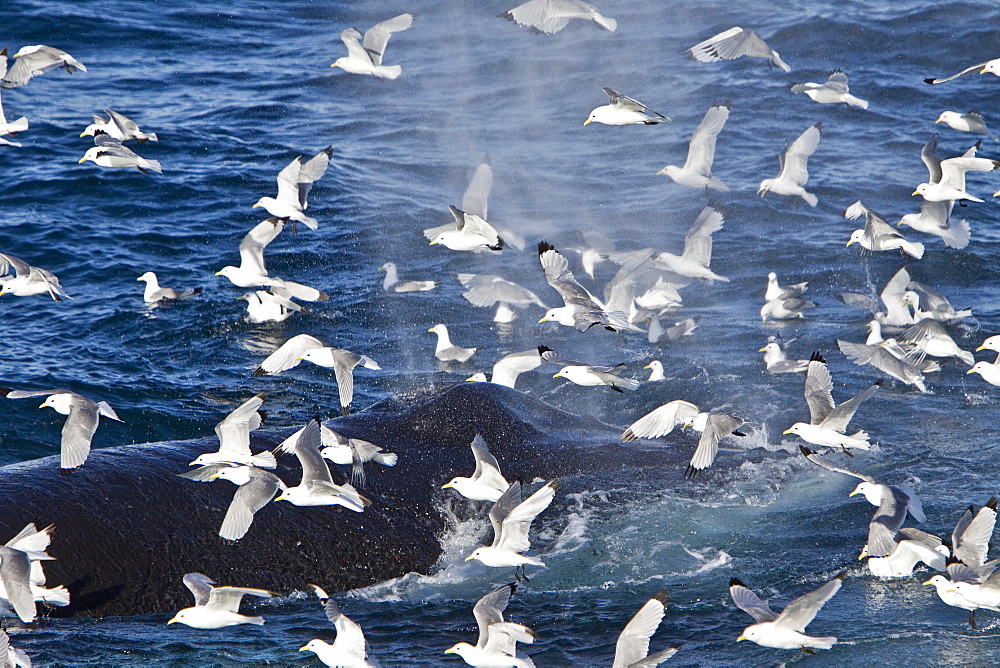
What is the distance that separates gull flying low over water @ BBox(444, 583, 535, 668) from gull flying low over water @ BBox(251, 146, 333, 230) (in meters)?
9.44

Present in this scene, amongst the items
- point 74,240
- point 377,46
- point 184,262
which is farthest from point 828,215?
point 74,240

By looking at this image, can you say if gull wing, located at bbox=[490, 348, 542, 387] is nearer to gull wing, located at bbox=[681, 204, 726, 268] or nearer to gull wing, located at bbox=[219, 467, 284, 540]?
gull wing, located at bbox=[681, 204, 726, 268]

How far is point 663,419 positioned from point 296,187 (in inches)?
300

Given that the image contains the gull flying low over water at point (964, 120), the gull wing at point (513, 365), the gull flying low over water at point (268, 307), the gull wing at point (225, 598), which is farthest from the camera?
the gull flying low over water at point (964, 120)

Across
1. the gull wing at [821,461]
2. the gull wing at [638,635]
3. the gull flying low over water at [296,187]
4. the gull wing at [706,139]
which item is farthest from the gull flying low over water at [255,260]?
the gull wing at [638,635]

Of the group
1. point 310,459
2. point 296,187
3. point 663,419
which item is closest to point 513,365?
point 663,419

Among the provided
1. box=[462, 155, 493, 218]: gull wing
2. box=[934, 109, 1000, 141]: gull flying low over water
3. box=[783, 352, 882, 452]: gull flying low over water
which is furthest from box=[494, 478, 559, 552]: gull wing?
box=[934, 109, 1000, 141]: gull flying low over water

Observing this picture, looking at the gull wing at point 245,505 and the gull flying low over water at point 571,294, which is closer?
the gull wing at point 245,505

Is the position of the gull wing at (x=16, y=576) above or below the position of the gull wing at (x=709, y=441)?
above

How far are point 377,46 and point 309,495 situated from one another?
40.2 ft

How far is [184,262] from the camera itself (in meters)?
18.9

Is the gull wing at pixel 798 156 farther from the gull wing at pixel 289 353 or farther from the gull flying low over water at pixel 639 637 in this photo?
the gull flying low over water at pixel 639 637

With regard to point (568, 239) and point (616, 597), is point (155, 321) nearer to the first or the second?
point (568, 239)

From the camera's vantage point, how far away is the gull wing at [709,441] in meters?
10.5
